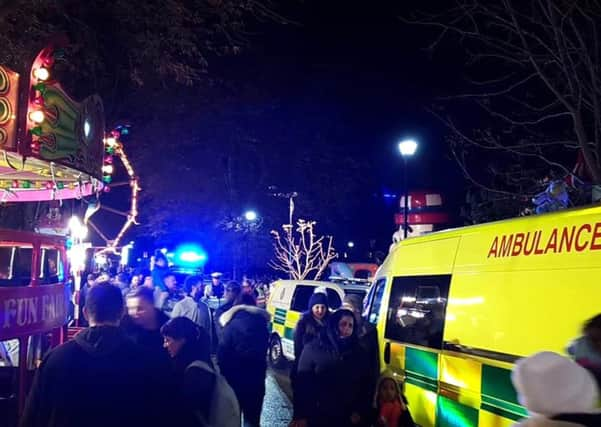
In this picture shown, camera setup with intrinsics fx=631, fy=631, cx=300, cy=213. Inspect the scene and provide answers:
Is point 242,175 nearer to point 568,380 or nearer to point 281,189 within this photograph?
point 281,189

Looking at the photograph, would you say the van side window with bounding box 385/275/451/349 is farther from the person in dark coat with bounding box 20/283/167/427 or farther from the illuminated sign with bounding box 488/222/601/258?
the person in dark coat with bounding box 20/283/167/427

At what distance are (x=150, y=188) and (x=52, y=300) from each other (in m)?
26.4

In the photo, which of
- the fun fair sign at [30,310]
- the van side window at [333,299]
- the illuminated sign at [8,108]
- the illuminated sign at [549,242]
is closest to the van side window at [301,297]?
the van side window at [333,299]

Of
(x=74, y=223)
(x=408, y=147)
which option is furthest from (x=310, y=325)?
(x=408, y=147)

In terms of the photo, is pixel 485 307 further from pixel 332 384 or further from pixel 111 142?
pixel 111 142

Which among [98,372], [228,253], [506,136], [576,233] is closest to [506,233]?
[576,233]

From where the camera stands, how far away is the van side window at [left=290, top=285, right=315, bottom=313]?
496 inches

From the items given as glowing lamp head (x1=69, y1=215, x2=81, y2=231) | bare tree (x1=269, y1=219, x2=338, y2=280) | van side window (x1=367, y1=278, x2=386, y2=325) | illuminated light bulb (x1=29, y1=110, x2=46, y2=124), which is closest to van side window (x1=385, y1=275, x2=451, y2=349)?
van side window (x1=367, y1=278, x2=386, y2=325)

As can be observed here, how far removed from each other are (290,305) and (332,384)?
24.6 feet

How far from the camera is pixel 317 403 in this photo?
17.2 feet

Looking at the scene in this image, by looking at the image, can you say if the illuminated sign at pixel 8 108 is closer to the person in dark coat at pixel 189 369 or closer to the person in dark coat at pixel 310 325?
the person in dark coat at pixel 189 369

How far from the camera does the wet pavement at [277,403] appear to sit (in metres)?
8.45

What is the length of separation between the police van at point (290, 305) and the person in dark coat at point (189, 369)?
7898 millimetres

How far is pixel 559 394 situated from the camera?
2.26 m
